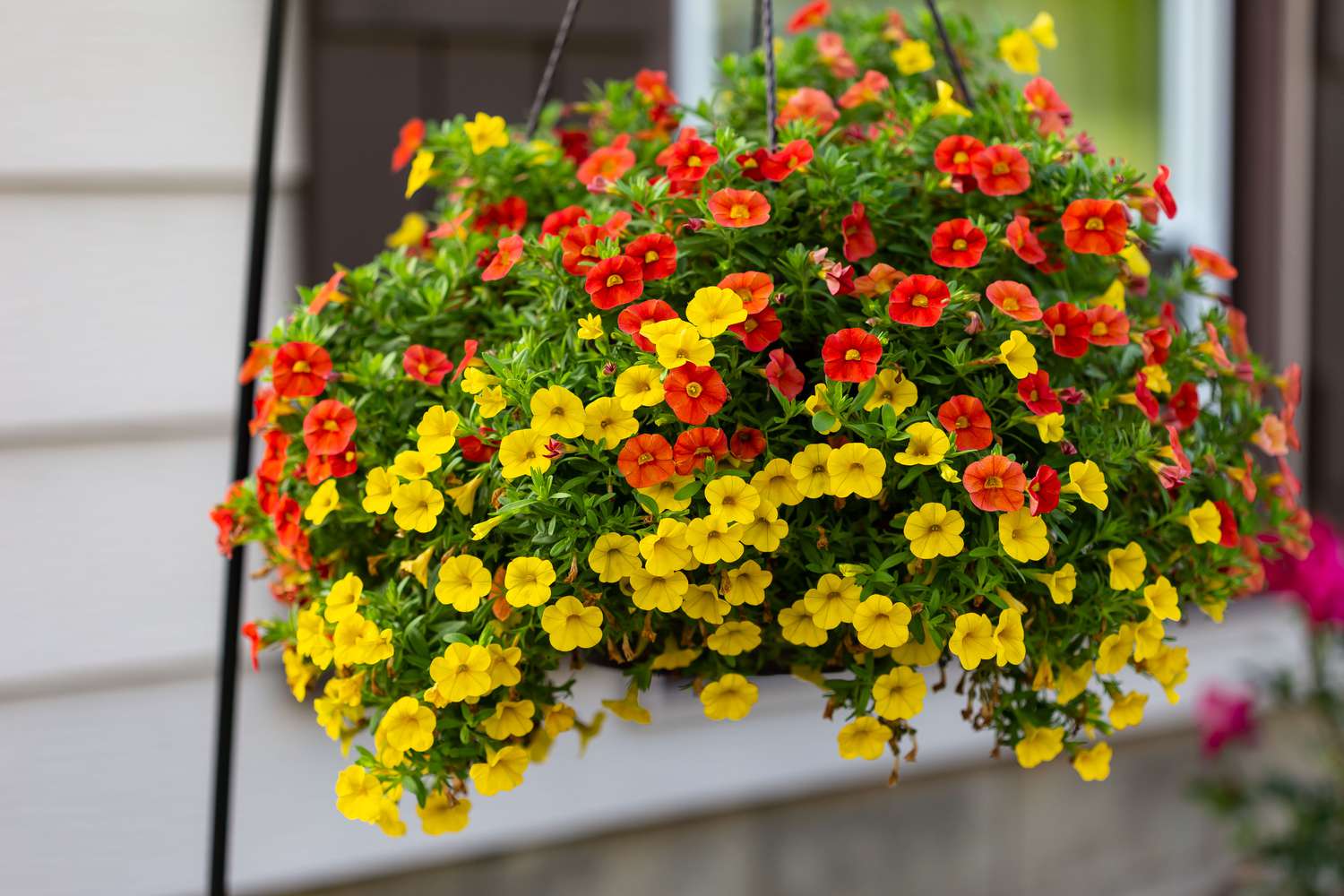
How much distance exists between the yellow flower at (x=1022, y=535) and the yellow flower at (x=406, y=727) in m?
0.33

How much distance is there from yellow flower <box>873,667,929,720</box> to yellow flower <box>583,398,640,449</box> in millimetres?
208

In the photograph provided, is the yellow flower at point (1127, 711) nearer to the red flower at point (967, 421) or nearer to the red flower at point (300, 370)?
the red flower at point (967, 421)

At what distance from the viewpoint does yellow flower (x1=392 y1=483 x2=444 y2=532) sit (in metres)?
0.65

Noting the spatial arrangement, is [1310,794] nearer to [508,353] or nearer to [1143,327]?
[1143,327]

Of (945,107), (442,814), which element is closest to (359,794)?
(442,814)

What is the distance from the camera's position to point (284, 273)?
1514 mm

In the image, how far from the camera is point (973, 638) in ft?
2.06

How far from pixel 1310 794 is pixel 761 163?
1831mm

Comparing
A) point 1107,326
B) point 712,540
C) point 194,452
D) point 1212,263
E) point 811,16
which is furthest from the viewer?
point 194,452

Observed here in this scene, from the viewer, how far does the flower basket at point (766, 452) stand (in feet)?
2.05

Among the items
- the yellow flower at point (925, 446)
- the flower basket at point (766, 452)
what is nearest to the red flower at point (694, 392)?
the flower basket at point (766, 452)

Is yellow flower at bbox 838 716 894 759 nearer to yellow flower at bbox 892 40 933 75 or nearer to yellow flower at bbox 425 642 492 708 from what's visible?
yellow flower at bbox 425 642 492 708

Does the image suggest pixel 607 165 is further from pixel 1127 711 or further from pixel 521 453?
pixel 1127 711

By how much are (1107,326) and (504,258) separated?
37 cm
